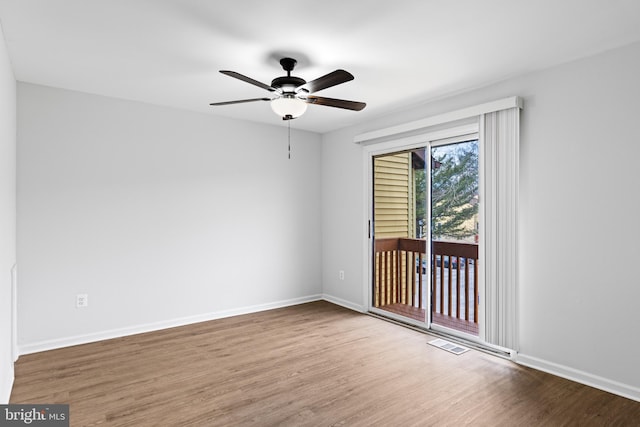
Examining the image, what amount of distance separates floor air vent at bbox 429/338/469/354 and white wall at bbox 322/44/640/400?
0.52 metres

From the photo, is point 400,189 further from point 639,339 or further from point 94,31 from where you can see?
point 94,31

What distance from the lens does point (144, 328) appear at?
399cm

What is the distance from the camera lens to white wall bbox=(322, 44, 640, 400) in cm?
260

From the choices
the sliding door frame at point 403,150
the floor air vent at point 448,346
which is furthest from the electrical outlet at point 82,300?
the floor air vent at point 448,346

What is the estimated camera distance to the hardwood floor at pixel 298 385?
2.34 metres

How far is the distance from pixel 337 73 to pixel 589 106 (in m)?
2.00

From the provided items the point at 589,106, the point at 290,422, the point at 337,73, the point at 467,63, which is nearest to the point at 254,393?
the point at 290,422

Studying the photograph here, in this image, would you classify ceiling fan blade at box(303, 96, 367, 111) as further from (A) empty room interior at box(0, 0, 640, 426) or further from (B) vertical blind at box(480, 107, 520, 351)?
(B) vertical blind at box(480, 107, 520, 351)

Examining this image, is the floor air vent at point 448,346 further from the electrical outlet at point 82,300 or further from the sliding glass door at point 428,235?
the electrical outlet at point 82,300

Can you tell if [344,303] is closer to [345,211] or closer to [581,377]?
[345,211]

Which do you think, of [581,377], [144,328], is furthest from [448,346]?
[144,328]

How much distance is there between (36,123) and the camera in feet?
11.3

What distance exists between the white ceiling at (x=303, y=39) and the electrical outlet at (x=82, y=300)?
2.08 metres

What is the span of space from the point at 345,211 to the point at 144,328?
9.43 ft
